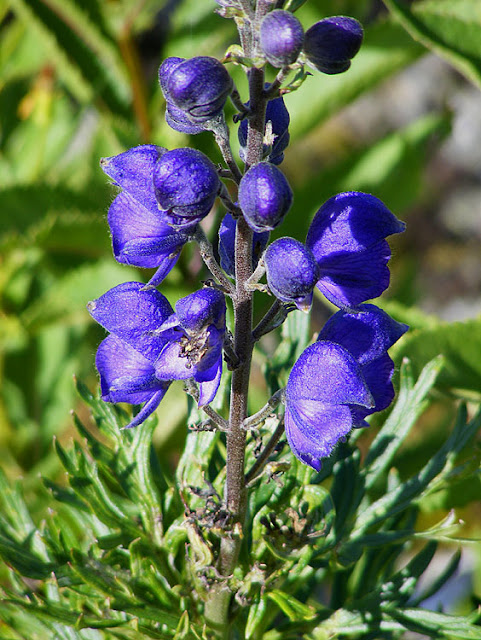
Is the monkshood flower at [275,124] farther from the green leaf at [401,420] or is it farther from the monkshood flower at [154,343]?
the green leaf at [401,420]

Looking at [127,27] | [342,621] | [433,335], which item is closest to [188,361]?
[342,621]

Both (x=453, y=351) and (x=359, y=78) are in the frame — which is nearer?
(x=453, y=351)

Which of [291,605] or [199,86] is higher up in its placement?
[199,86]

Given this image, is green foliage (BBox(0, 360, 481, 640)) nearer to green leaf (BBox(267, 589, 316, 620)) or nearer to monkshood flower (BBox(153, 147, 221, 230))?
green leaf (BBox(267, 589, 316, 620))

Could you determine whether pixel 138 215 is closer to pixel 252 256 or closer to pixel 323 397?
pixel 252 256

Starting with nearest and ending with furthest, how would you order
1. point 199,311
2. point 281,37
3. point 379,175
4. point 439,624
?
point 281,37, point 199,311, point 439,624, point 379,175

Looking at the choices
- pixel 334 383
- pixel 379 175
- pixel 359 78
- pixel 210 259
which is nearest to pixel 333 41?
pixel 210 259

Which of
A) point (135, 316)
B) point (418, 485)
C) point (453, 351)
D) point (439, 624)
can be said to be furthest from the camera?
point (453, 351)
